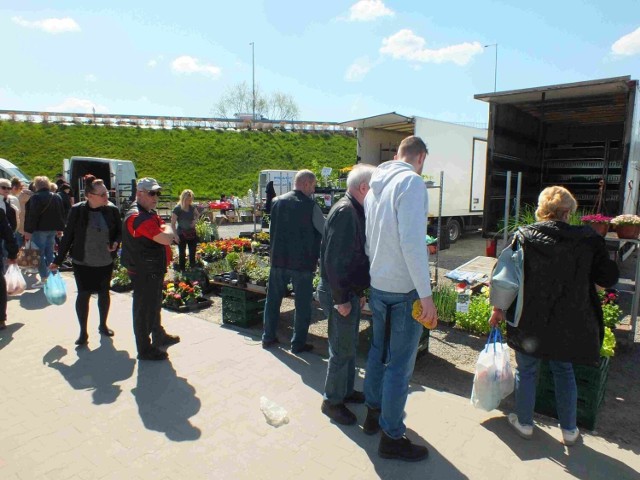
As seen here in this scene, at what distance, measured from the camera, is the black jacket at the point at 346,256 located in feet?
10.4

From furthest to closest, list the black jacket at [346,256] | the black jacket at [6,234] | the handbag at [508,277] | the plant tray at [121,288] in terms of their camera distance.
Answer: the plant tray at [121,288], the black jacket at [6,234], the black jacket at [346,256], the handbag at [508,277]

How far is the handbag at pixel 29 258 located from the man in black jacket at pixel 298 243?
4.92 m

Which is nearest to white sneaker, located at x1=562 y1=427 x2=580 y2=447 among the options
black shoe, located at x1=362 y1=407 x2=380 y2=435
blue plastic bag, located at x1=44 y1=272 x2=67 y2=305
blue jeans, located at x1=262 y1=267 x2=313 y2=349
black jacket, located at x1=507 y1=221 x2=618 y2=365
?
black jacket, located at x1=507 y1=221 x2=618 y2=365

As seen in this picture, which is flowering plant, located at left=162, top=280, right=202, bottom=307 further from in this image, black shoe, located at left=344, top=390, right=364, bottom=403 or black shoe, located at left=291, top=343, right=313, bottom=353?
black shoe, located at left=344, top=390, right=364, bottom=403

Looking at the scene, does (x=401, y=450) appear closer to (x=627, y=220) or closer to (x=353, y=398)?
(x=353, y=398)

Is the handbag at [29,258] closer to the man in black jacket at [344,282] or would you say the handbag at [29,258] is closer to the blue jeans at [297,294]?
the blue jeans at [297,294]

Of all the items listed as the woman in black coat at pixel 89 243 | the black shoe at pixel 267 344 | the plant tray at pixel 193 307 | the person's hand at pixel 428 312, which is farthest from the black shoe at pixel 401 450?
the plant tray at pixel 193 307

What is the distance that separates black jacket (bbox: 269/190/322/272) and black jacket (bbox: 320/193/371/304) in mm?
1437

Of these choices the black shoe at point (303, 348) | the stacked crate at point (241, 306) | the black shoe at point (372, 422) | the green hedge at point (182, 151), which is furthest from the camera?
the green hedge at point (182, 151)

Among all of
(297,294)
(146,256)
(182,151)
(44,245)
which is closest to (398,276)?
(297,294)

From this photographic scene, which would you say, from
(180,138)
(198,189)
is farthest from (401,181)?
(180,138)

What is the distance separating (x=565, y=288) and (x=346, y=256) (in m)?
1.43

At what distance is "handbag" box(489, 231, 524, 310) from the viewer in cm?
308

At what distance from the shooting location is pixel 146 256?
4.48 m
